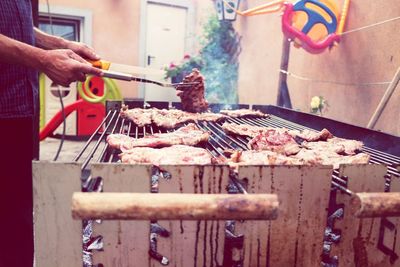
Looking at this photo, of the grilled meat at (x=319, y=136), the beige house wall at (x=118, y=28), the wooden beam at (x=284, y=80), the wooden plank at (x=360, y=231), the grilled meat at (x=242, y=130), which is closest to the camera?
the wooden plank at (x=360, y=231)

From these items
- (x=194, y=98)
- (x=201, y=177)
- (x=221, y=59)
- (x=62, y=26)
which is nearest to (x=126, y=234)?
(x=201, y=177)

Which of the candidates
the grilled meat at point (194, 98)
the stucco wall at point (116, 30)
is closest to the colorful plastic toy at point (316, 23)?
the grilled meat at point (194, 98)

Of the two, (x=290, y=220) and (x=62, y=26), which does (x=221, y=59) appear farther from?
(x=290, y=220)

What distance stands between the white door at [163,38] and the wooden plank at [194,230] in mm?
9841

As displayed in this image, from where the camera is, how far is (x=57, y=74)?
2.18 metres

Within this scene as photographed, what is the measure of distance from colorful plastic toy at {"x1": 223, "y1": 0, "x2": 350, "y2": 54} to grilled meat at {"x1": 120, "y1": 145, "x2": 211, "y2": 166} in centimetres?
321

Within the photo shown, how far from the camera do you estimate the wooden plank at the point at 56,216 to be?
1467mm

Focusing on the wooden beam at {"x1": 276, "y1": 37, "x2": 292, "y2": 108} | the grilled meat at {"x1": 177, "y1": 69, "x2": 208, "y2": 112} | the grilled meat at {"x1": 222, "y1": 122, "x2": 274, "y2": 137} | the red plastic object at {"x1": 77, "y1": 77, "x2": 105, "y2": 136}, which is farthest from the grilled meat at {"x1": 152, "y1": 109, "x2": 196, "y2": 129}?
the red plastic object at {"x1": 77, "y1": 77, "x2": 105, "y2": 136}

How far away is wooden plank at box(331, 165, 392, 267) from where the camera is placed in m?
1.61

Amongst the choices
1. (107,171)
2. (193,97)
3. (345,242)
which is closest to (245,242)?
(345,242)

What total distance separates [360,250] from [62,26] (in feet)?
33.3

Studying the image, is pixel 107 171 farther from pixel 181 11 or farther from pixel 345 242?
pixel 181 11

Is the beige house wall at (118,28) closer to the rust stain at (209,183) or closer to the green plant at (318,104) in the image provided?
the green plant at (318,104)

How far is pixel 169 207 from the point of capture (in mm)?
1196
